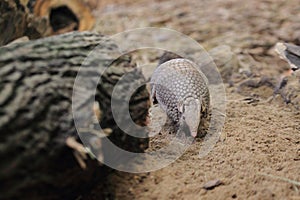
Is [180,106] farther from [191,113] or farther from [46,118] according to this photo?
[46,118]

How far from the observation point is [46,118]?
1.25 m

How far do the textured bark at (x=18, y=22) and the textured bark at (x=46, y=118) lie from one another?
0.78m

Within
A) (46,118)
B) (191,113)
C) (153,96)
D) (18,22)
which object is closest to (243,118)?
(191,113)

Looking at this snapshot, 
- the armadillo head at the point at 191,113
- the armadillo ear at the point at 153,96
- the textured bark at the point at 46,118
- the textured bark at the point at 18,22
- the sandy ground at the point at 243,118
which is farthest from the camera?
the textured bark at the point at 18,22

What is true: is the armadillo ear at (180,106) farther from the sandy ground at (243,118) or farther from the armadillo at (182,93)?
the sandy ground at (243,118)

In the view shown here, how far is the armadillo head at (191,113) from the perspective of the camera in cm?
163

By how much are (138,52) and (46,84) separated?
1.53 meters

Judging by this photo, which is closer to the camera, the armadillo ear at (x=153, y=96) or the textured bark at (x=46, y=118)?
the textured bark at (x=46, y=118)

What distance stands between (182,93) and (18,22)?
1.29 m

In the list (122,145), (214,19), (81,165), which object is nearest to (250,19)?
(214,19)

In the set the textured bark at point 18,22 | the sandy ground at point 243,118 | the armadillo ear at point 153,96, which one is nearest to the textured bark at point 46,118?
the sandy ground at point 243,118

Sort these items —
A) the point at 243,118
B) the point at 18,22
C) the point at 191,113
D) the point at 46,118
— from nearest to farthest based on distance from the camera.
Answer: the point at 46,118 < the point at 191,113 < the point at 243,118 < the point at 18,22

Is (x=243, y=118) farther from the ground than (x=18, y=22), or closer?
closer

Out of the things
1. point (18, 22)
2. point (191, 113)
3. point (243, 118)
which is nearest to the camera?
point (191, 113)
